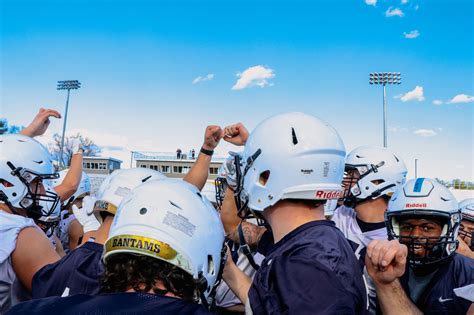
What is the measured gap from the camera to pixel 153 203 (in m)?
1.88

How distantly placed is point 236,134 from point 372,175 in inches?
77.7

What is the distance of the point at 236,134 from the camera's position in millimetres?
3568

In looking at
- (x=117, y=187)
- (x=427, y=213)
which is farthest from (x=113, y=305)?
(x=427, y=213)

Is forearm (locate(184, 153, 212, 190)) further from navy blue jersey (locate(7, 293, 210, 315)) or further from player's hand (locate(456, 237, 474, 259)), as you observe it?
player's hand (locate(456, 237, 474, 259))

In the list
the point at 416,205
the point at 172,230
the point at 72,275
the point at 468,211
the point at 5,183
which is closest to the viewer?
the point at 172,230

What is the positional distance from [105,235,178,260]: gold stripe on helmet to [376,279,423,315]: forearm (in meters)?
1.22

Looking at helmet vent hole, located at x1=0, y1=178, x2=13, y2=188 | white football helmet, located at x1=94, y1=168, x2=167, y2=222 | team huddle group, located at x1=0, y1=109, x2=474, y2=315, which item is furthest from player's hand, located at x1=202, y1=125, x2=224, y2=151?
helmet vent hole, located at x1=0, y1=178, x2=13, y2=188

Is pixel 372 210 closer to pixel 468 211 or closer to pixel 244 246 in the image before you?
pixel 468 211

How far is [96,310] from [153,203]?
1.86 ft

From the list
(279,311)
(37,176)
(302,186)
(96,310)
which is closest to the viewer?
(96,310)

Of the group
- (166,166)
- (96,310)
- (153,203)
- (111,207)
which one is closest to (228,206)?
(111,207)

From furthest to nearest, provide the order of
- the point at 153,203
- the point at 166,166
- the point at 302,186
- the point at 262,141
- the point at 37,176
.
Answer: the point at 166,166, the point at 37,176, the point at 262,141, the point at 302,186, the point at 153,203

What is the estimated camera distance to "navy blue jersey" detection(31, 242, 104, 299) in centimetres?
214

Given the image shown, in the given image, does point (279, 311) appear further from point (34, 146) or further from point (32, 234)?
point (34, 146)
